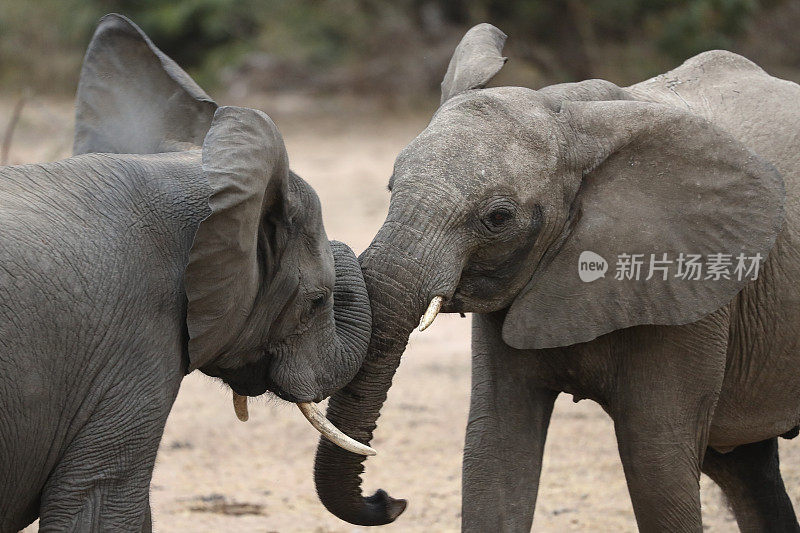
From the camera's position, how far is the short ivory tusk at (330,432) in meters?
4.01

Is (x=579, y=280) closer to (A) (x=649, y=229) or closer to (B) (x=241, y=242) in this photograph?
(A) (x=649, y=229)

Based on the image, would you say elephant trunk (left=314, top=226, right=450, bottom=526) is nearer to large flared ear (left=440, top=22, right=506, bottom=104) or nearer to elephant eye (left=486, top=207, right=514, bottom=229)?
elephant eye (left=486, top=207, right=514, bottom=229)

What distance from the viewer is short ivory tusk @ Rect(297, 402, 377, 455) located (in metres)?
4.01

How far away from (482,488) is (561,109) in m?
1.27

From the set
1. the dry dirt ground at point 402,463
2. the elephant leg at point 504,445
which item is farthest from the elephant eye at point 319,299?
the dry dirt ground at point 402,463

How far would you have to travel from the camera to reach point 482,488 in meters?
4.44

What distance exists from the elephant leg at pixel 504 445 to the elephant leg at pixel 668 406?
0.33 meters

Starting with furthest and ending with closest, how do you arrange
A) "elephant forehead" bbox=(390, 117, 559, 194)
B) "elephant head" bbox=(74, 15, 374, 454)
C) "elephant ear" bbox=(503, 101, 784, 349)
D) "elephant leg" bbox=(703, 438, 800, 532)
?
"elephant leg" bbox=(703, 438, 800, 532), "elephant ear" bbox=(503, 101, 784, 349), "elephant forehead" bbox=(390, 117, 559, 194), "elephant head" bbox=(74, 15, 374, 454)

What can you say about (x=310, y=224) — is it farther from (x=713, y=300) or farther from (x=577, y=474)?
(x=577, y=474)

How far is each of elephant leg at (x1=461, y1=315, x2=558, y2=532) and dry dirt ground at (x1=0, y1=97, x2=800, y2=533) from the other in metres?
1.29

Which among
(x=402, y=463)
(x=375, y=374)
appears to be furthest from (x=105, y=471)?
(x=402, y=463)

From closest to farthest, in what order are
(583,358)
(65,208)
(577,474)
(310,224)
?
1. (65,208)
2. (310,224)
3. (583,358)
4. (577,474)

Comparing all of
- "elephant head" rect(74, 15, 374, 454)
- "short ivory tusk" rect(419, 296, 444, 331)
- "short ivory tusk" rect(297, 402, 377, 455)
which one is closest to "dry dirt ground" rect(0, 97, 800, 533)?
"short ivory tusk" rect(297, 402, 377, 455)

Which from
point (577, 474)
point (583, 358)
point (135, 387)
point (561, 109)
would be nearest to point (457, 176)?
point (561, 109)
